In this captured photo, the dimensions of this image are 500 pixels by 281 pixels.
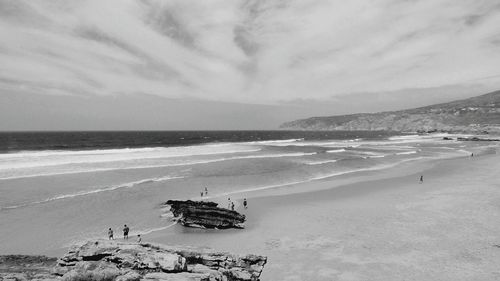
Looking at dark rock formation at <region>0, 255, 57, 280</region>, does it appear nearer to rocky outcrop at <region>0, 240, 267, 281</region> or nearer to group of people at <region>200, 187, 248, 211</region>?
rocky outcrop at <region>0, 240, 267, 281</region>

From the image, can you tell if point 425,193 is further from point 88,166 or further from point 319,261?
point 88,166

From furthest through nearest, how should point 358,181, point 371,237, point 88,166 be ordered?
1. point 88,166
2. point 358,181
3. point 371,237

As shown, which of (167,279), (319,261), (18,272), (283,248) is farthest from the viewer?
(283,248)

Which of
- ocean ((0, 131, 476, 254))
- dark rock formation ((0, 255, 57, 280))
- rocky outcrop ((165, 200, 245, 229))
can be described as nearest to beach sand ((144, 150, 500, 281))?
rocky outcrop ((165, 200, 245, 229))

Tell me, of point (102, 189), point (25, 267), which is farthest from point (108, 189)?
point (25, 267)

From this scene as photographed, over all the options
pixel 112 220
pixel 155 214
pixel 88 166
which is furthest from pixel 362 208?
pixel 88 166

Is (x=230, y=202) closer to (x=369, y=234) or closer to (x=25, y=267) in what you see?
(x=369, y=234)
